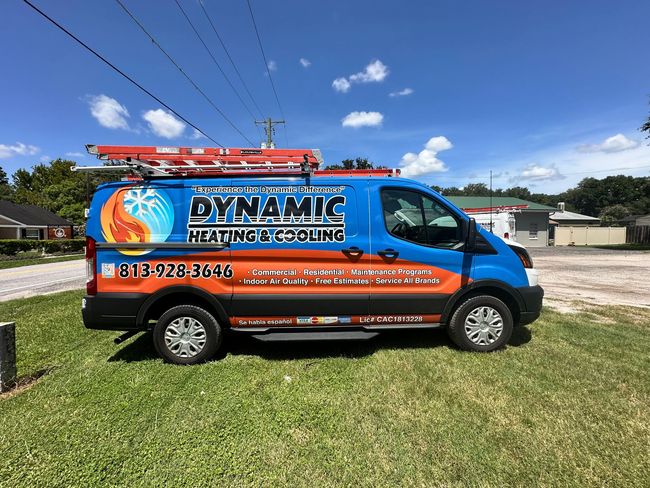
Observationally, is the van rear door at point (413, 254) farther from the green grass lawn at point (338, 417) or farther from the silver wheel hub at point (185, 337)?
the silver wheel hub at point (185, 337)

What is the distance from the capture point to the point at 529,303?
4.37 metres

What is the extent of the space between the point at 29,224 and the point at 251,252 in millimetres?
48960

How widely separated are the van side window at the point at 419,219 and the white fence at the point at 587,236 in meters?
34.9

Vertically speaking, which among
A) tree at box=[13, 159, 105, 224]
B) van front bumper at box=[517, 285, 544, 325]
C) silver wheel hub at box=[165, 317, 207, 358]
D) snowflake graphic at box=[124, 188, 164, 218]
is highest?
tree at box=[13, 159, 105, 224]

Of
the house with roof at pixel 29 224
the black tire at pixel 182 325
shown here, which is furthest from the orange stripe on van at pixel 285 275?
the house with roof at pixel 29 224

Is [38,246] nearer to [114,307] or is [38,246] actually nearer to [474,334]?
[114,307]

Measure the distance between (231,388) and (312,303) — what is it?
1279mm

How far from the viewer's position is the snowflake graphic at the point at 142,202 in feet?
13.2

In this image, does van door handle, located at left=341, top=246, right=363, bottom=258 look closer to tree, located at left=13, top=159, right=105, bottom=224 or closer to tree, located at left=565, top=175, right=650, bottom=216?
tree, located at left=13, top=159, right=105, bottom=224

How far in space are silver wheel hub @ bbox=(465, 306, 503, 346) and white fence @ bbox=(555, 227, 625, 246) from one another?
34439 millimetres

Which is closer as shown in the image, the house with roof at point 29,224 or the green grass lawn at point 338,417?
the green grass lawn at point 338,417

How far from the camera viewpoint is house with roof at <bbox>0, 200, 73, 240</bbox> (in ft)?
126

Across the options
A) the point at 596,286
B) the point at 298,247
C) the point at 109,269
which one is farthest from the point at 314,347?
the point at 596,286

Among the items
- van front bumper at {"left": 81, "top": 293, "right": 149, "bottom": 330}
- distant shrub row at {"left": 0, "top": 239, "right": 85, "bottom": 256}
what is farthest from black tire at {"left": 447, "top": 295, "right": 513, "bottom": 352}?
distant shrub row at {"left": 0, "top": 239, "right": 85, "bottom": 256}
